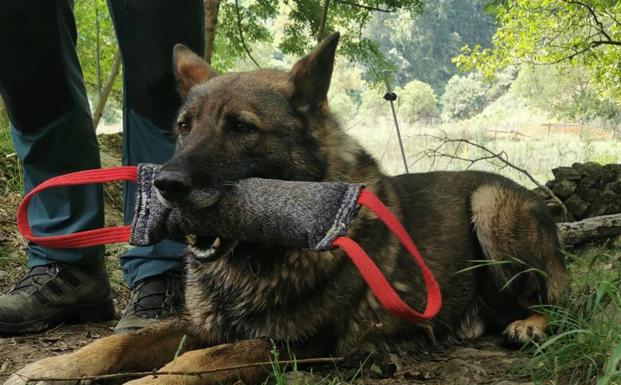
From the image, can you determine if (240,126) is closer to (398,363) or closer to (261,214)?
(261,214)

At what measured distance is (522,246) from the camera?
334 centimetres

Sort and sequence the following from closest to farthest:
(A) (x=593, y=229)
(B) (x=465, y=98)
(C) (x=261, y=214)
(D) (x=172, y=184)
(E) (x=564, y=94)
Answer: (D) (x=172, y=184), (C) (x=261, y=214), (A) (x=593, y=229), (E) (x=564, y=94), (B) (x=465, y=98)

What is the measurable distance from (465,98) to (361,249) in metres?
58.8

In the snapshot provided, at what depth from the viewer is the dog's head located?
234 cm

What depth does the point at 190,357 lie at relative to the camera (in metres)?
2.38

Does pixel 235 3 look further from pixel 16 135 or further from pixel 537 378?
pixel 537 378

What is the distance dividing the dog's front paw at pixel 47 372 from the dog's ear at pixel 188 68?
1392 mm

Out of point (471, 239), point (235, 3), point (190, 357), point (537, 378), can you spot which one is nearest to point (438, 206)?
point (471, 239)

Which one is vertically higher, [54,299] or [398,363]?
[54,299]

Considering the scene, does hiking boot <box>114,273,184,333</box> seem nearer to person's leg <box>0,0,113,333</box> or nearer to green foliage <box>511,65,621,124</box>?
person's leg <box>0,0,113,333</box>

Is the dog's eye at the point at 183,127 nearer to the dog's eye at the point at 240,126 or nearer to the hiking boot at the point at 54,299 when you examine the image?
the dog's eye at the point at 240,126

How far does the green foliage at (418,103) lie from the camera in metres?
56.2

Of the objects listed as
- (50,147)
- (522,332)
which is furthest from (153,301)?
(522,332)

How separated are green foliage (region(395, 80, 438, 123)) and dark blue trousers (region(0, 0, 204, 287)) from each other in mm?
52828
